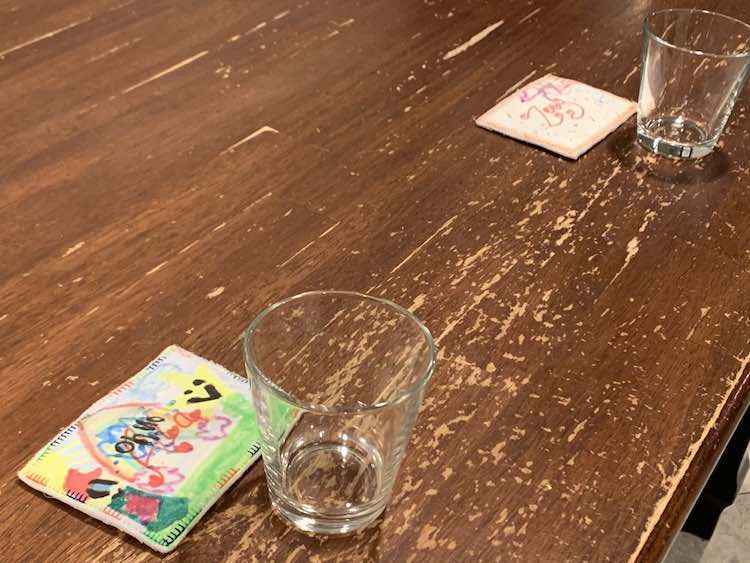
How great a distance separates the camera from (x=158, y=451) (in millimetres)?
675

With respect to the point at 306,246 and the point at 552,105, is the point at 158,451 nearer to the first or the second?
the point at 306,246

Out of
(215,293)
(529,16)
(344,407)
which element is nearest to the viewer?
(344,407)

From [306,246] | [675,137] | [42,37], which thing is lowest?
[675,137]

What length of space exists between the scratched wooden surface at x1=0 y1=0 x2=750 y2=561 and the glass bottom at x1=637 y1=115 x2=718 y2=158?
21 millimetres

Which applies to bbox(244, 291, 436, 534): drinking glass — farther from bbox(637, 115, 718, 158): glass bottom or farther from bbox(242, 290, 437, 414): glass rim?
bbox(637, 115, 718, 158): glass bottom

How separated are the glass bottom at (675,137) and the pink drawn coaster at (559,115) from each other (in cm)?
3

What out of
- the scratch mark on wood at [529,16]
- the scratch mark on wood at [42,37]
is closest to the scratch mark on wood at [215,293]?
the scratch mark on wood at [42,37]

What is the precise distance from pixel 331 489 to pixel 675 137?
2.07 feet

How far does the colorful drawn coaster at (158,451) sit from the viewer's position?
633 millimetres

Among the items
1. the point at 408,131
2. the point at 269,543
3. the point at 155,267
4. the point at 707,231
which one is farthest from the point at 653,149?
the point at 269,543

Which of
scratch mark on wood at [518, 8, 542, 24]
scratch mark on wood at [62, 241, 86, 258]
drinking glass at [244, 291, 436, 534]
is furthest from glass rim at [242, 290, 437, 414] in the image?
scratch mark on wood at [518, 8, 542, 24]

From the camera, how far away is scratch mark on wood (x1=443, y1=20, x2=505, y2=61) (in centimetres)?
121

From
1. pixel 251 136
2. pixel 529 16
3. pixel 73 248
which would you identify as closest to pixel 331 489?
pixel 73 248

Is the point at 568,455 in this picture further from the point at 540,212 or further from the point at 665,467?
the point at 540,212
